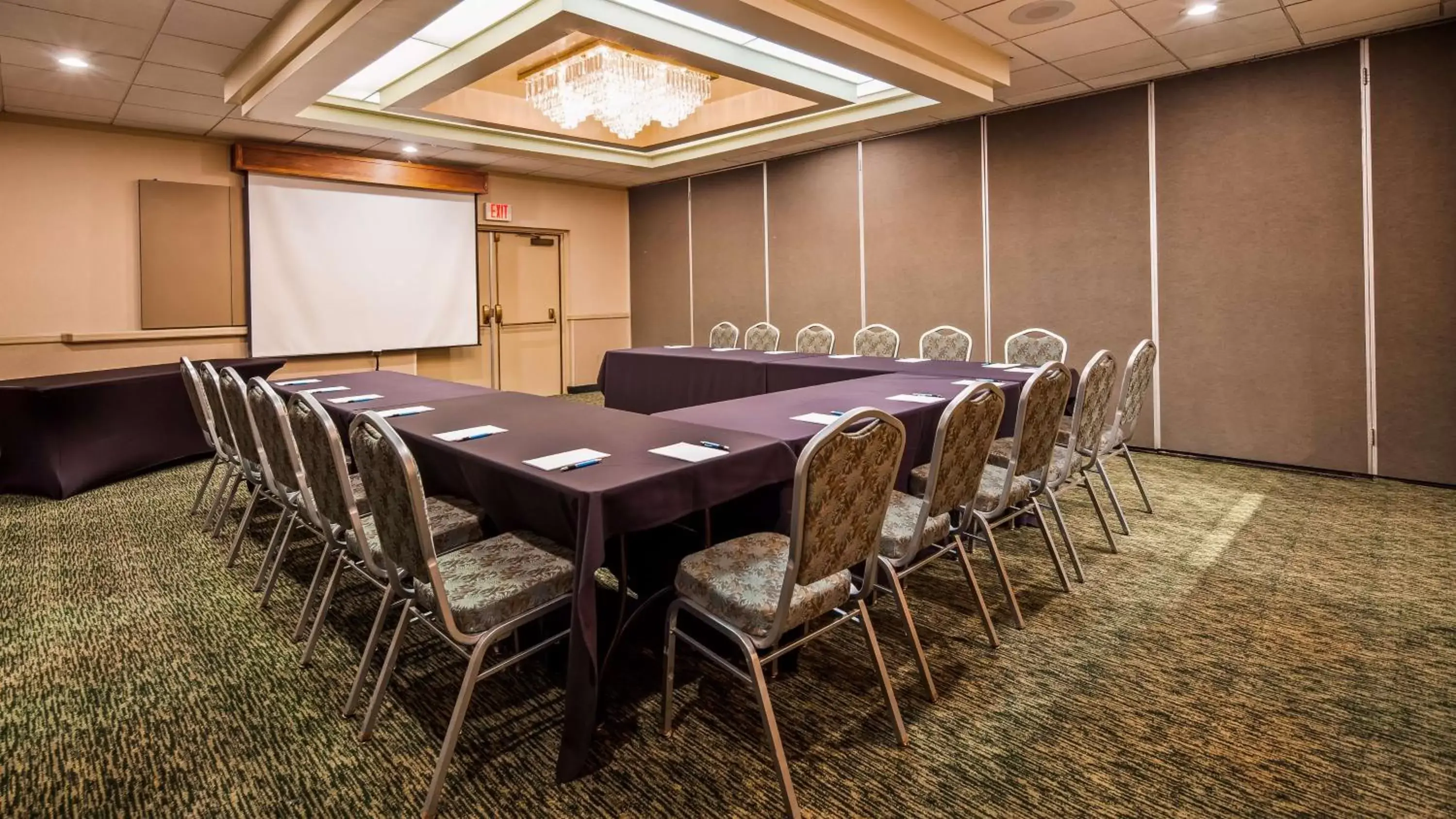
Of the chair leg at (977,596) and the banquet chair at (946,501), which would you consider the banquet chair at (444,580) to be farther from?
Answer: the chair leg at (977,596)

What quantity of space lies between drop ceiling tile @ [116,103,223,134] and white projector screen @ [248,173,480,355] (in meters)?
0.60

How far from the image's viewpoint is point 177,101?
528cm

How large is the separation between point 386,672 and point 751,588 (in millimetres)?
988

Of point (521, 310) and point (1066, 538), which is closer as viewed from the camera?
point (1066, 538)

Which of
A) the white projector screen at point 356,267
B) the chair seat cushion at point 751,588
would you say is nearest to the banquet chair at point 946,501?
the chair seat cushion at point 751,588

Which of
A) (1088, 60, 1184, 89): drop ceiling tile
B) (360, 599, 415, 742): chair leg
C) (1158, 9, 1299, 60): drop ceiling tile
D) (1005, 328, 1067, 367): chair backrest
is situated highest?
(1088, 60, 1184, 89): drop ceiling tile

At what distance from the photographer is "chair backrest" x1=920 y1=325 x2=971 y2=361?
17.9 ft

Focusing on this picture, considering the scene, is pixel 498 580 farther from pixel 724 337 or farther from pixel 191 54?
pixel 724 337

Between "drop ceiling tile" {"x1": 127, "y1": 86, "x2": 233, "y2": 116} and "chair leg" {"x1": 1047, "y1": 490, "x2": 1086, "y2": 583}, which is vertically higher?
"drop ceiling tile" {"x1": 127, "y1": 86, "x2": 233, "y2": 116}

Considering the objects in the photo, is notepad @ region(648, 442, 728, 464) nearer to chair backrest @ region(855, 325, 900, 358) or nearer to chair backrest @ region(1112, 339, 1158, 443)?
chair backrest @ region(1112, 339, 1158, 443)

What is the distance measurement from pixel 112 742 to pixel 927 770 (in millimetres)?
2179

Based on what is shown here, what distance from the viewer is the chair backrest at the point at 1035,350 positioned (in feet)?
15.4

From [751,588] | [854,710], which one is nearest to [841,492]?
[751,588]

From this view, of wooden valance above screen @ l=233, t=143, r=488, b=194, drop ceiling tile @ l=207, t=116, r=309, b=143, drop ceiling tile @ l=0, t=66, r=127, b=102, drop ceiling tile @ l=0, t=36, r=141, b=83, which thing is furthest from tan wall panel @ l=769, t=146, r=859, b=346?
drop ceiling tile @ l=0, t=66, r=127, b=102
